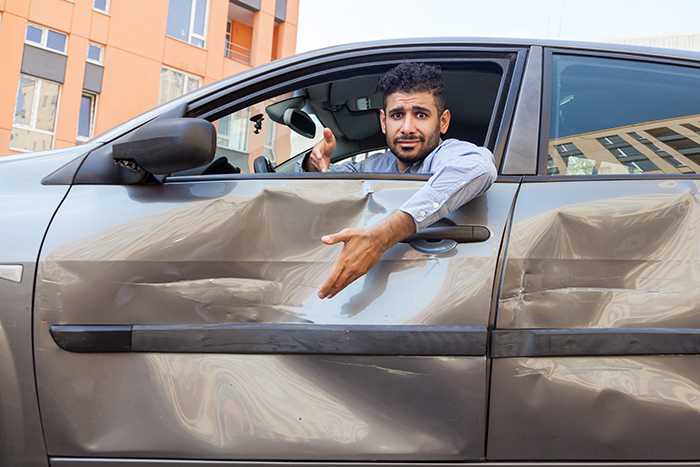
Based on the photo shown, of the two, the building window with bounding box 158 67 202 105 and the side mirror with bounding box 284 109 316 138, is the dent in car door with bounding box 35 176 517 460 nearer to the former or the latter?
the side mirror with bounding box 284 109 316 138

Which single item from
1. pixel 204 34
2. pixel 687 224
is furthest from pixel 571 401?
pixel 204 34

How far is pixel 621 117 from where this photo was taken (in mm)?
1541

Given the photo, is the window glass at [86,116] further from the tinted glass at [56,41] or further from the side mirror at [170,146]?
the side mirror at [170,146]

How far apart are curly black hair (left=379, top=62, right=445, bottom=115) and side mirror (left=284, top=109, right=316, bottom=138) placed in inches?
14.3

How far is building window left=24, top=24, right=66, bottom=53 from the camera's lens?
10.5 metres

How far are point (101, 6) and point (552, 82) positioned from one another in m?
12.9

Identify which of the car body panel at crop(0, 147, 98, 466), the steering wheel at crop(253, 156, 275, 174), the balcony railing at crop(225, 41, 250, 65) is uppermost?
the balcony railing at crop(225, 41, 250, 65)

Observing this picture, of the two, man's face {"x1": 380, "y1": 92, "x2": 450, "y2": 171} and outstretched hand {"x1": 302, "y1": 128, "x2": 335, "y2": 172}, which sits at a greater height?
man's face {"x1": 380, "y1": 92, "x2": 450, "y2": 171}

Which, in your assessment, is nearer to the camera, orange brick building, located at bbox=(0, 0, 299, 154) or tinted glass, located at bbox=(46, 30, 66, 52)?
orange brick building, located at bbox=(0, 0, 299, 154)

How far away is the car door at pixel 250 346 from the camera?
3.97 feet

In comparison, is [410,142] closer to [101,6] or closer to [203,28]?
[101,6]

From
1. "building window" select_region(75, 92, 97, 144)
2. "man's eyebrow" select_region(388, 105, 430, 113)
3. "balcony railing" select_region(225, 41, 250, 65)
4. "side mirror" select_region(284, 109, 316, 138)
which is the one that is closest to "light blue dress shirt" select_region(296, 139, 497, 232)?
"man's eyebrow" select_region(388, 105, 430, 113)

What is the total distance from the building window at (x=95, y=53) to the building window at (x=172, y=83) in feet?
4.64

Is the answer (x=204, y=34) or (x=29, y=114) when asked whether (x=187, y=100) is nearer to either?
(x=29, y=114)
